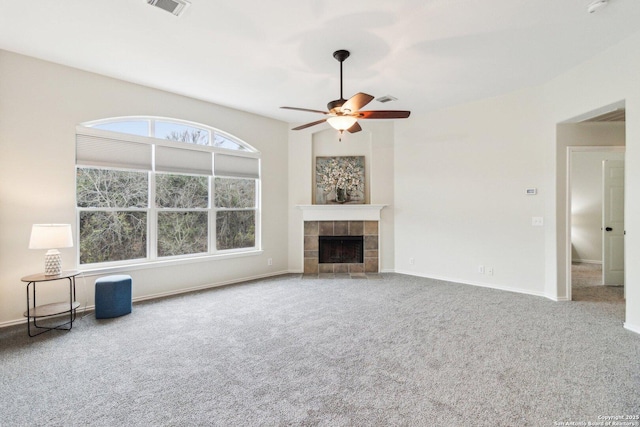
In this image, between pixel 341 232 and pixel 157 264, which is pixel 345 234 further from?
pixel 157 264

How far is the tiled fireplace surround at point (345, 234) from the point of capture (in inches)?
229

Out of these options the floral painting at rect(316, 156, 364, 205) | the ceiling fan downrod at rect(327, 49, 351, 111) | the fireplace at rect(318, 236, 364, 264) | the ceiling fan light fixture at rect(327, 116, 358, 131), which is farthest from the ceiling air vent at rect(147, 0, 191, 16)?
the fireplace at rect(318, 236, 364, 264)

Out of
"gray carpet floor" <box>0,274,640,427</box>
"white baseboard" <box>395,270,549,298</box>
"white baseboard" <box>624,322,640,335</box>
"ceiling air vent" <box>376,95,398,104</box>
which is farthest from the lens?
"ceiling air vent" <box>376,95,398,104</box>

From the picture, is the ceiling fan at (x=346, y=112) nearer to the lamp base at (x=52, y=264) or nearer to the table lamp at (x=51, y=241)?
the table lamp at (x=51, y=241)

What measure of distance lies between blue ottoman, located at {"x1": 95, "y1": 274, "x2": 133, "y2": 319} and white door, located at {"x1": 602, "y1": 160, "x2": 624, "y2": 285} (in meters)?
7.11

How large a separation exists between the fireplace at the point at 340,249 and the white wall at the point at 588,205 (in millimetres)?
5239

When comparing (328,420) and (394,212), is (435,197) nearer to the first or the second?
(394,212)

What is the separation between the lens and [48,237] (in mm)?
3047

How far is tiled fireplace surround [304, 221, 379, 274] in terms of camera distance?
19.1 feet

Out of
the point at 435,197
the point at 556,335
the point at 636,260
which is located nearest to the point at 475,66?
the point at 435,197

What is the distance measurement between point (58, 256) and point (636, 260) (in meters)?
6.12

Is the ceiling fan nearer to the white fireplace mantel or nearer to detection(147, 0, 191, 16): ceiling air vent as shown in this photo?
detection(147, 0, 191, 16): ceiling air vent

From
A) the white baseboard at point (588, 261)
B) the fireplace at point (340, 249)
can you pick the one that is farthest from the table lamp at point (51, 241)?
the white baseboard at point (588, 261)

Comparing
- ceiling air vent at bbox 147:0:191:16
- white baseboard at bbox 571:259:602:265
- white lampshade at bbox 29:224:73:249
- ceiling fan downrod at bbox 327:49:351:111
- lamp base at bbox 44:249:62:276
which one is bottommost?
white baseboard at bbox 571:259:602:265
